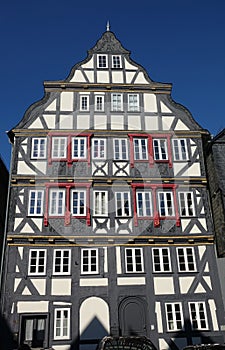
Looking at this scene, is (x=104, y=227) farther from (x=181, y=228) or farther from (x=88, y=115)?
(x=88, y=115)

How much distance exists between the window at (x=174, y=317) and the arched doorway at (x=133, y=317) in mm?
1132

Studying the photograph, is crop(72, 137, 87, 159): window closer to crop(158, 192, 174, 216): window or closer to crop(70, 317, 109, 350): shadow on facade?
crop(158, 192, 174, 216): window

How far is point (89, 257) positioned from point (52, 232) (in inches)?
86.9

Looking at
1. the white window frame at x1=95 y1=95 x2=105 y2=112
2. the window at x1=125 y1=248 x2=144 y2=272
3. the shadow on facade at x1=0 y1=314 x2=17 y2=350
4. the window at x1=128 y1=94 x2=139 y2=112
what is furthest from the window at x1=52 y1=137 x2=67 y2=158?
the shadow on facade at x1=0 y1=314 x2=17 y2=350

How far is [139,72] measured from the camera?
69.0 ft

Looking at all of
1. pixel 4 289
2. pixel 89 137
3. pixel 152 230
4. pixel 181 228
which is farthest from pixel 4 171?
pixel 181 228

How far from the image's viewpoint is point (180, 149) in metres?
19.1

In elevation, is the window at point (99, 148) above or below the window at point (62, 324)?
above

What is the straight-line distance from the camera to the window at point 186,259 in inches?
656

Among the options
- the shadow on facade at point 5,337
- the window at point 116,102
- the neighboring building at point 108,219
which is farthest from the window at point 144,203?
the shadow on facade at point 5,337

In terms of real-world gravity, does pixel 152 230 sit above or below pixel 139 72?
below

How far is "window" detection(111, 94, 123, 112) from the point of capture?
1991 cm

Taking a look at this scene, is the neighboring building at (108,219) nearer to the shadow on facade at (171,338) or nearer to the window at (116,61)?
the shadow on facade at (171,338)

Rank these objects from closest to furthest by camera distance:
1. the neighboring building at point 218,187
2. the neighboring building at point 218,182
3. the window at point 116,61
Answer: the neighboring building at point 218,187
the neighboring building at point 218,182
the window at point 116,61
